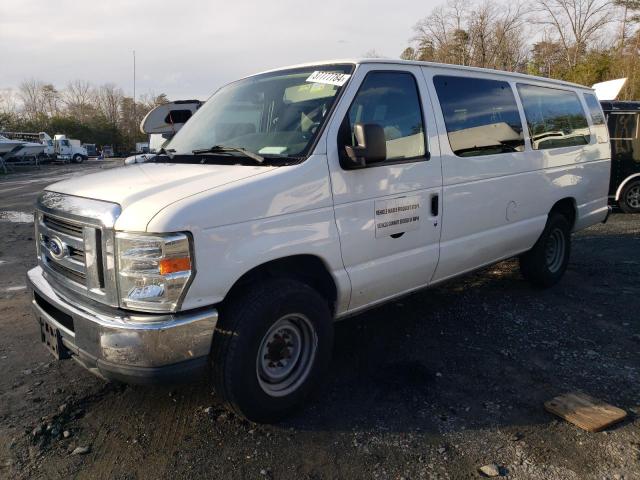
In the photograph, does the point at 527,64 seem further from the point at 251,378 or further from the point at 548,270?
the point at 251,378

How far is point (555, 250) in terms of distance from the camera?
17.8 feet

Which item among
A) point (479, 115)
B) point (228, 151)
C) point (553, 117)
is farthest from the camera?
point (553, 117)

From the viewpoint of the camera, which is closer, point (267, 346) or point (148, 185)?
point (148, 185)

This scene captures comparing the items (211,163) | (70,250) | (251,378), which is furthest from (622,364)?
(70,250)

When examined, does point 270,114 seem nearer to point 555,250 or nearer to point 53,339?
point 53,339

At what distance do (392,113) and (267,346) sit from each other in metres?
1.84

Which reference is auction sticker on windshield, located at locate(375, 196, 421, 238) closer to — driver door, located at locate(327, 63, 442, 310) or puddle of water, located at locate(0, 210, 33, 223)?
driver door, located at locate(327, 63, 442, 310)

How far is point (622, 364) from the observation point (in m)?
3.63

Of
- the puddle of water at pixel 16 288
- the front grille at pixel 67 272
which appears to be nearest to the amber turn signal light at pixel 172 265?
the front grille at pixel 67 272

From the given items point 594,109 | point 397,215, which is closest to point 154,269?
point 397,215

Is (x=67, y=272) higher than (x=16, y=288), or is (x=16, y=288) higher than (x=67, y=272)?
(x=67, y=272)

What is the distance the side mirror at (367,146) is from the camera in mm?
2875

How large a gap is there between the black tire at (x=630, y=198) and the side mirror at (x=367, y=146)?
9453 mm

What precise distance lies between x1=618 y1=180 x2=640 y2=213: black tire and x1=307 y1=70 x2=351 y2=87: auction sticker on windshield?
938 centimetres
